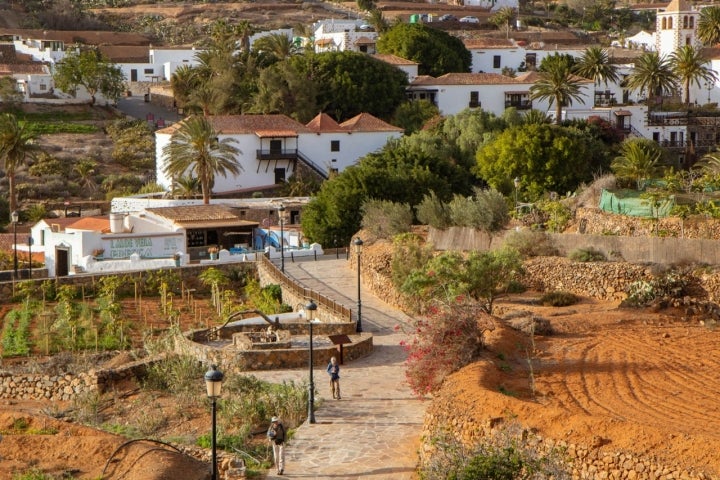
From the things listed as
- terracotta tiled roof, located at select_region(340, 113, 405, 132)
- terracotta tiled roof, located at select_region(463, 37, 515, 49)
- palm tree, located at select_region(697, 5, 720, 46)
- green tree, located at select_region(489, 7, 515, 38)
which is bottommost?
terracotta tiled roof, located at select_region(340, 113, 405, 132)

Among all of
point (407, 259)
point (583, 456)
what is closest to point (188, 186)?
point (407, 259)

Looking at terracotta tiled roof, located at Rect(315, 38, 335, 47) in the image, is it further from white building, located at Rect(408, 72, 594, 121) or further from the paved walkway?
the paved walkway

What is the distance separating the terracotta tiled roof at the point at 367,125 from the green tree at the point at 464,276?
3143 centimetres

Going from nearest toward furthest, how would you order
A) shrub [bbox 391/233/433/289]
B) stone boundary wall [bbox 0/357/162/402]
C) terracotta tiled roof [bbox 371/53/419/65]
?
stone boundary wall [bbox 0/357/162/402] < shrub [bbox 391/233/433/289] < terracotta tiled roof [bbox 371/53/419/65]

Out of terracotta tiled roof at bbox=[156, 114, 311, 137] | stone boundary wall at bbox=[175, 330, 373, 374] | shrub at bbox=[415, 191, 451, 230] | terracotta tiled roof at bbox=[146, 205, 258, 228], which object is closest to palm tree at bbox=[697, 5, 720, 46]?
terracotta tiled roof at bbox=[156, 114, 311, 137]

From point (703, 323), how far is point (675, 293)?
5.07ft

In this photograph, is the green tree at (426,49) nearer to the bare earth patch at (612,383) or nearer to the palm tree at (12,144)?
the palm tree at (12,144)

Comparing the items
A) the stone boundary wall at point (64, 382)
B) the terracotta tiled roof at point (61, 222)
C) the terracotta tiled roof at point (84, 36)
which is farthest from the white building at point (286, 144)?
the terracotta tiled roof at point (84, 36)

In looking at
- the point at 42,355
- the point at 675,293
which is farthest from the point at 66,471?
the point at 675,293

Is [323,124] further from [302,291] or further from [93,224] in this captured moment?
[302,291]

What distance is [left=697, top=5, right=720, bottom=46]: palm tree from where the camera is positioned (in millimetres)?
79688

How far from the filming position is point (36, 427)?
2172 centimetres

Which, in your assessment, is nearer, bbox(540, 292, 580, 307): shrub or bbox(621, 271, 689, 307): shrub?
bbox(621, 271, 689, 307): shrub

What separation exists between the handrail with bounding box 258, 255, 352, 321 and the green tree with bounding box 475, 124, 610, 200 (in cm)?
1460
